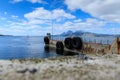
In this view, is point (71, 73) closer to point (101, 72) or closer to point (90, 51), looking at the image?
point (101, 72)

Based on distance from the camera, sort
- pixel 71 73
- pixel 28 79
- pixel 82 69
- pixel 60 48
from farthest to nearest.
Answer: pixel 60 48 < pixel 82 69 < pixel 71 73 < pixel 28 79

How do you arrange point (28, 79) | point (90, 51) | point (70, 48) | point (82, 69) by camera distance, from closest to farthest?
point (28, 79)
point (82, 69)
point (90, 51)
point (70, 48)

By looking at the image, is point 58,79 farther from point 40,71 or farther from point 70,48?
point 70,48

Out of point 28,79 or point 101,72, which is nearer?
point 28,79

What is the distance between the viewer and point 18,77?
39.8 feet

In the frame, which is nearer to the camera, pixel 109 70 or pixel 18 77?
pixel 18 77

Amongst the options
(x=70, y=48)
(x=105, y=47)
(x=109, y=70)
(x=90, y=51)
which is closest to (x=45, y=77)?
(x=109, y=70)

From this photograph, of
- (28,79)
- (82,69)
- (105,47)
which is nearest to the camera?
(28,79)

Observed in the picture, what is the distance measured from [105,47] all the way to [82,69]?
75.0ft

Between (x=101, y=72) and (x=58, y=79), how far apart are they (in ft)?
11.5

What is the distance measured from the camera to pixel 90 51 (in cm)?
4222

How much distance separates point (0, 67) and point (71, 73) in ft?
18.5

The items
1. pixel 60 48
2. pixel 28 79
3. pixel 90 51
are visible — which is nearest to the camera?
pixel 28 79

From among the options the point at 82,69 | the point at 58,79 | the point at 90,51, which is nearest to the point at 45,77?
the point at 58,79
